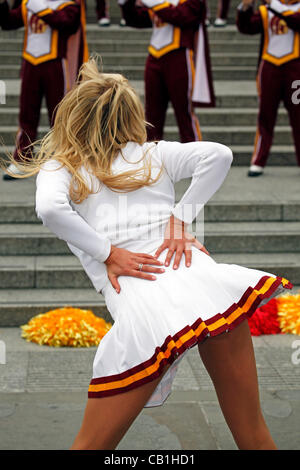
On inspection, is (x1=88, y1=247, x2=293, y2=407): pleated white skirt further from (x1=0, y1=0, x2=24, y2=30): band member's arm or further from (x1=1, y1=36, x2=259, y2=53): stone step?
(x1=1, y1=36, x2=259, y2=53): stone step

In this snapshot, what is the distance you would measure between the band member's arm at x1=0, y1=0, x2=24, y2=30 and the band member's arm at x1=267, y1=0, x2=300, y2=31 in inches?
88.2

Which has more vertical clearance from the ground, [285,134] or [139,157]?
[139,157]

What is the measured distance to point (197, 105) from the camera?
24.4 ft

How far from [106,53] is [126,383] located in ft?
26.9

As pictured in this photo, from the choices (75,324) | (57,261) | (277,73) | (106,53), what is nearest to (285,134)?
(277,73)

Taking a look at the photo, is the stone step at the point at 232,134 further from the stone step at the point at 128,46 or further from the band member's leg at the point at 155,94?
the stone step at the point at 128,46

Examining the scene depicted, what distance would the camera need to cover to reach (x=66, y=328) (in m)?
5.21

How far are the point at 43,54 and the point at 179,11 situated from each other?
1242mm

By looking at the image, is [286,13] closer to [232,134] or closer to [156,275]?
[232,134]

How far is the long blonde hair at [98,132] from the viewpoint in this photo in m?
2.72

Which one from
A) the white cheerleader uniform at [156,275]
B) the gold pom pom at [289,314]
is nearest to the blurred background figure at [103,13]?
the gold pom pom at [289,314]

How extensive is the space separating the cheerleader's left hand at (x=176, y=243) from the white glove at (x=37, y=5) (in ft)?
15.7
